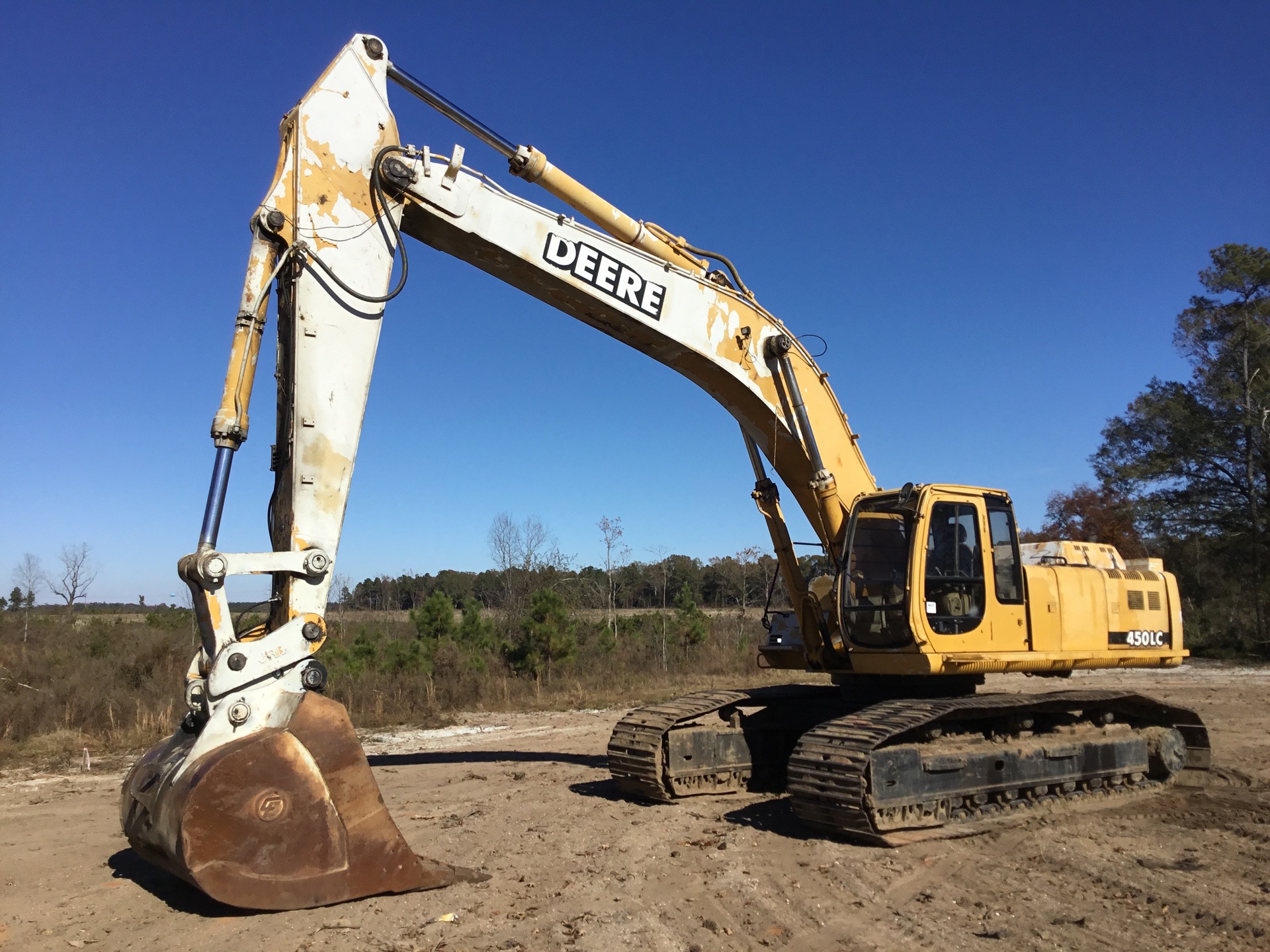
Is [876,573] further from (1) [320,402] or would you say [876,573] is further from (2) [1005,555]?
(1) [320,402]

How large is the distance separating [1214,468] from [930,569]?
27.4 m

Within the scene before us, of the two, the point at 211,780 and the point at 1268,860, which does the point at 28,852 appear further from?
the point at 1268,860

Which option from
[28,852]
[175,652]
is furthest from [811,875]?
[175,652]

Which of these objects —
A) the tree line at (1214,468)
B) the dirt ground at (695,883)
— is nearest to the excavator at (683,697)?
the dirt ground at (695,883)

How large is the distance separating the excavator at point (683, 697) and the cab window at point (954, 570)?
0.02 m

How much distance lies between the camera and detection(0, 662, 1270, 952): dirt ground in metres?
4.81

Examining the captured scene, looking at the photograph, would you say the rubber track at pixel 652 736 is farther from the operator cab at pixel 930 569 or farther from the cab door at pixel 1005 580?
the cab door at pixel 1005 580

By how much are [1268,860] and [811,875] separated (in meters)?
3.22

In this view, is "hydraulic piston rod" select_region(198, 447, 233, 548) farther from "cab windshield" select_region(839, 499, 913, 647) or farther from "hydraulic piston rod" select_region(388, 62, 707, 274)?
"cab windshield" select_region(839, 499, 913, 647)

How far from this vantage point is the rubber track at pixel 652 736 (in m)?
8.06

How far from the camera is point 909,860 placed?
250 inches

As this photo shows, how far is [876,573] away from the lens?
25.9 ft

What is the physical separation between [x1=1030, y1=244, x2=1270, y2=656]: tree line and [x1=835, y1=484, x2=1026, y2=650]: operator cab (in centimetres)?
2350

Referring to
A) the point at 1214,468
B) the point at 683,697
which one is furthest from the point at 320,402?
the point at 1214,468
